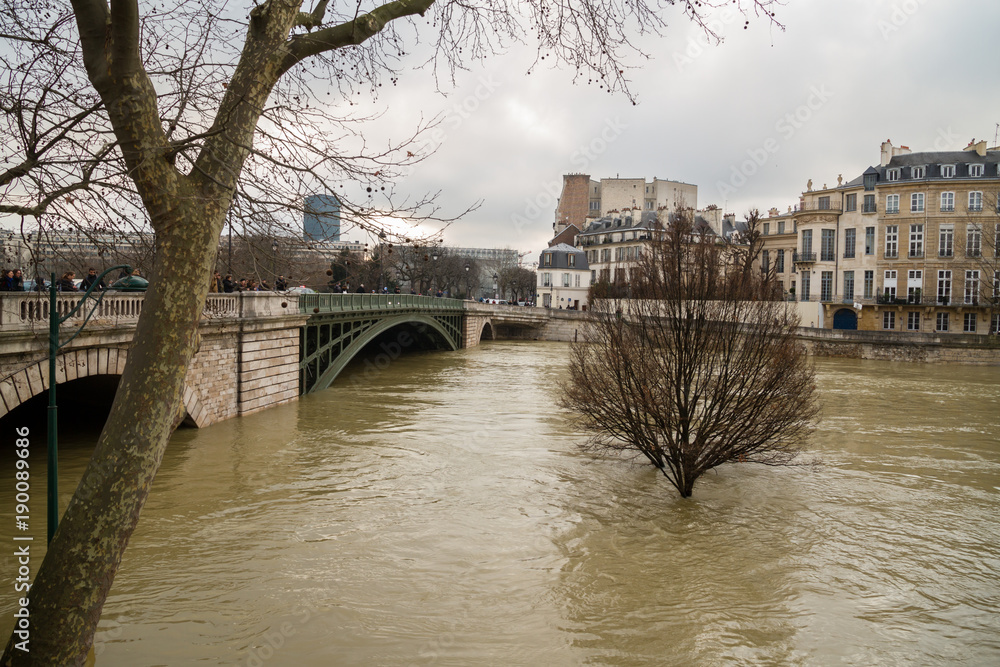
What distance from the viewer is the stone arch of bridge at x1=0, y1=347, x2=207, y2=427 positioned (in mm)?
11469

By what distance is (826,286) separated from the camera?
5588 cm

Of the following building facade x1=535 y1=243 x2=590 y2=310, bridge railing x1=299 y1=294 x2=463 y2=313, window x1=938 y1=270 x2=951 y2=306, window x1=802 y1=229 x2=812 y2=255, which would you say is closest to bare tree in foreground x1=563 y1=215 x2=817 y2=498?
bridge railing x1=299 y1=294 x2=463 y2=313

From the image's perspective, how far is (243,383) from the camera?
2006 centimetres

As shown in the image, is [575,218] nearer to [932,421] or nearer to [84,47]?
[932,421]

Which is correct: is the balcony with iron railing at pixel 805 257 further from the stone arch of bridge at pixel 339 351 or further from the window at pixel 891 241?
the stone arch of bridge at pixel 339 351

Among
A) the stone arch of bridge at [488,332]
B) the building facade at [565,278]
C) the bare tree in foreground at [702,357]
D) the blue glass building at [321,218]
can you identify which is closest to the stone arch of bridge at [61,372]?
the blue glass building at [321,218]

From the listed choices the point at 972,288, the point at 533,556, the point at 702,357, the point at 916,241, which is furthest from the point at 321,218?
the point at 916,241

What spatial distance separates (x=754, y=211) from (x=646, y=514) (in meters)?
41.8

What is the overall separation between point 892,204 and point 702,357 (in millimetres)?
46764

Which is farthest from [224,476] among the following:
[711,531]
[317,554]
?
[711,531]

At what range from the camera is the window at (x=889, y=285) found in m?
52.4

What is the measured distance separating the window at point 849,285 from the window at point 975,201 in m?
8.57

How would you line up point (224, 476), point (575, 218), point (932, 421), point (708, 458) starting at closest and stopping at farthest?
1. point (708, 458)
2. point (224, 476)
3. point (932, 421)
4. point (575, 218)

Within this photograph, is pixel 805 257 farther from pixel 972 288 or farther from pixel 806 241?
pixel 972 288
